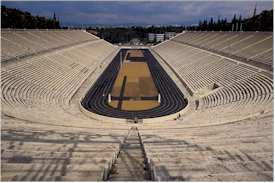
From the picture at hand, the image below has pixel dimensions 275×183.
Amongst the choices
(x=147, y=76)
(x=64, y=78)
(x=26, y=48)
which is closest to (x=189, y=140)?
(x=64, y=78)

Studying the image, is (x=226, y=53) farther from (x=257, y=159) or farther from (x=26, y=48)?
(x=257, y=159)

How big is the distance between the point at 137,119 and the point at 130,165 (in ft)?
28.8

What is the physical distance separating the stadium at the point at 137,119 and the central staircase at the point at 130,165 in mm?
24

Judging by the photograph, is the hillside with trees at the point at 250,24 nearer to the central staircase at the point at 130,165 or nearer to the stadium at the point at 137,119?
the stadium at the point at 137,119

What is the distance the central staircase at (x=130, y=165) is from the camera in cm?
485

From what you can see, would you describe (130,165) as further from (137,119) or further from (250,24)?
(250,24)

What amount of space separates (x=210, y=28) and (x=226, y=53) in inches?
1746

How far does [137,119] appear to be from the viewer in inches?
571

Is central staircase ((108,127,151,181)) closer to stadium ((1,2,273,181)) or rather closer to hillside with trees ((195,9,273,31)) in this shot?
stadium ((1,2,273,181))

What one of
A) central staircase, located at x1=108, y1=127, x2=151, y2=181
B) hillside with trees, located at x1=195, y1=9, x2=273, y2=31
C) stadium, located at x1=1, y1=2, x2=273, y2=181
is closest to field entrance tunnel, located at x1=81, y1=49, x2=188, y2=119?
stadium, located at x1=1, y1=2, x2=273, y2=181

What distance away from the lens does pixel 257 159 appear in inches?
224

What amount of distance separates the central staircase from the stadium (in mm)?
24

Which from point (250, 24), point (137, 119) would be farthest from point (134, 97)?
point (250, 24)

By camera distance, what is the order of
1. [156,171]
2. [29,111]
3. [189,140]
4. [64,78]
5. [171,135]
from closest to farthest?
[156,171] < [189,140] < [171,135] < [29,111] < [64,78]
